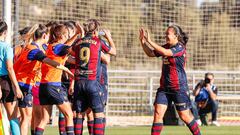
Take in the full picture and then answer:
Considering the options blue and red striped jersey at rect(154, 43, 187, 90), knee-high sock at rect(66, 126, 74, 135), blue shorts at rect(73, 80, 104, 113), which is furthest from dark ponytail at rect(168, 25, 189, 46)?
knee-high sock at rect(66, 126, 74, 135)

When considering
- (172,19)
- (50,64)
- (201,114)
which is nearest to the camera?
(50,64)

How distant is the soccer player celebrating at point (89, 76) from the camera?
13930mm

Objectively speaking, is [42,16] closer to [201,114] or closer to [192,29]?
[192,29]

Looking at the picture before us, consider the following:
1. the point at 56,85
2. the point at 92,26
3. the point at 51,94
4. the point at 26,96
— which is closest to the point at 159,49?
the point at 92,26

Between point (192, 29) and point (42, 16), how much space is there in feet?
20.2

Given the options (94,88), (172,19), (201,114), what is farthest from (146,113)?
(94,88)

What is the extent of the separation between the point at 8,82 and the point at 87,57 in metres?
1.42

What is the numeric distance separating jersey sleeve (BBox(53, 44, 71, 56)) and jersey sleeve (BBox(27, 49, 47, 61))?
50 cm

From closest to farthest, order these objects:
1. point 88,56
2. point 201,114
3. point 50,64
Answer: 1. point 50,64
2. point 88,56
3. point 201,114

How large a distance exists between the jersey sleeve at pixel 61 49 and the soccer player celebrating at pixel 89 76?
0.61 ft

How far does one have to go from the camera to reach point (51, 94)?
14.0 metres

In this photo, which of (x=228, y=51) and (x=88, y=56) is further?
(x=228, y=51)

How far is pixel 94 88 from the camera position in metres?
13.9

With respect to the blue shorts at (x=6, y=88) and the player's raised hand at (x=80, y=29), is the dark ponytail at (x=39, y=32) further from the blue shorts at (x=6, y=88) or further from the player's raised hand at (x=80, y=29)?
the blue shorts at (x=6, y=88)
